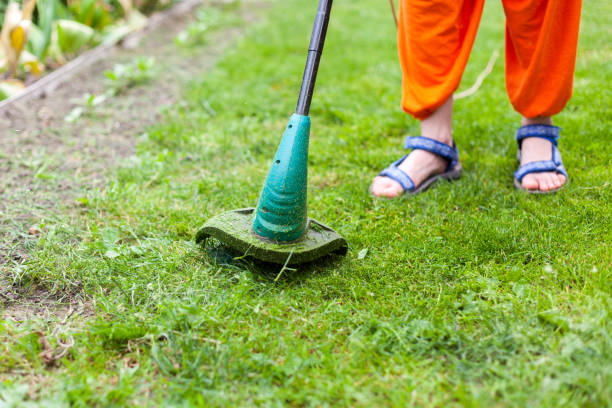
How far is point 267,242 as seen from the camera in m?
1.37

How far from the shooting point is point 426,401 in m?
1.01

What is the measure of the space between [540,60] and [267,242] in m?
1.18

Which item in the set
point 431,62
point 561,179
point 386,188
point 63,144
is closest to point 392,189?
point 386,188

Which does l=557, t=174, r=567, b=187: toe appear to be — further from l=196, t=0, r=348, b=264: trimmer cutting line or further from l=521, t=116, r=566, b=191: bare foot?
l=196, t=0, r=348, b=264: trimmer cutting line

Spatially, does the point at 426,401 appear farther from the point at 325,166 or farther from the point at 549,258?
the point at 325,166

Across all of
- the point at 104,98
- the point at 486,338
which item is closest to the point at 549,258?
the point at 486,338

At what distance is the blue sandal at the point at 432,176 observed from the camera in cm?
188

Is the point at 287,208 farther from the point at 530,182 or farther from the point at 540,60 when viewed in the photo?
the point at 540,60

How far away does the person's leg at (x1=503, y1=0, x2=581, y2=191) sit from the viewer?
5.73 ft

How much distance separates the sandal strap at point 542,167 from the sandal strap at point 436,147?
238mm

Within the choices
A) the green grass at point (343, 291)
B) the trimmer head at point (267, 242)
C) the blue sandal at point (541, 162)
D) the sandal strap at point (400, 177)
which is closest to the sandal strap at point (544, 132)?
the blue sandal at point (541, 162)

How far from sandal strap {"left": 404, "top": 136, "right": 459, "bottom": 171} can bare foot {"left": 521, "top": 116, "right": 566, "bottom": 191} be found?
0.82 ft

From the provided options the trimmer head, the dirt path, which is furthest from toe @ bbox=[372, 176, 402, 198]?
the dirt path

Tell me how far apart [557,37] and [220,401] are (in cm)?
160
